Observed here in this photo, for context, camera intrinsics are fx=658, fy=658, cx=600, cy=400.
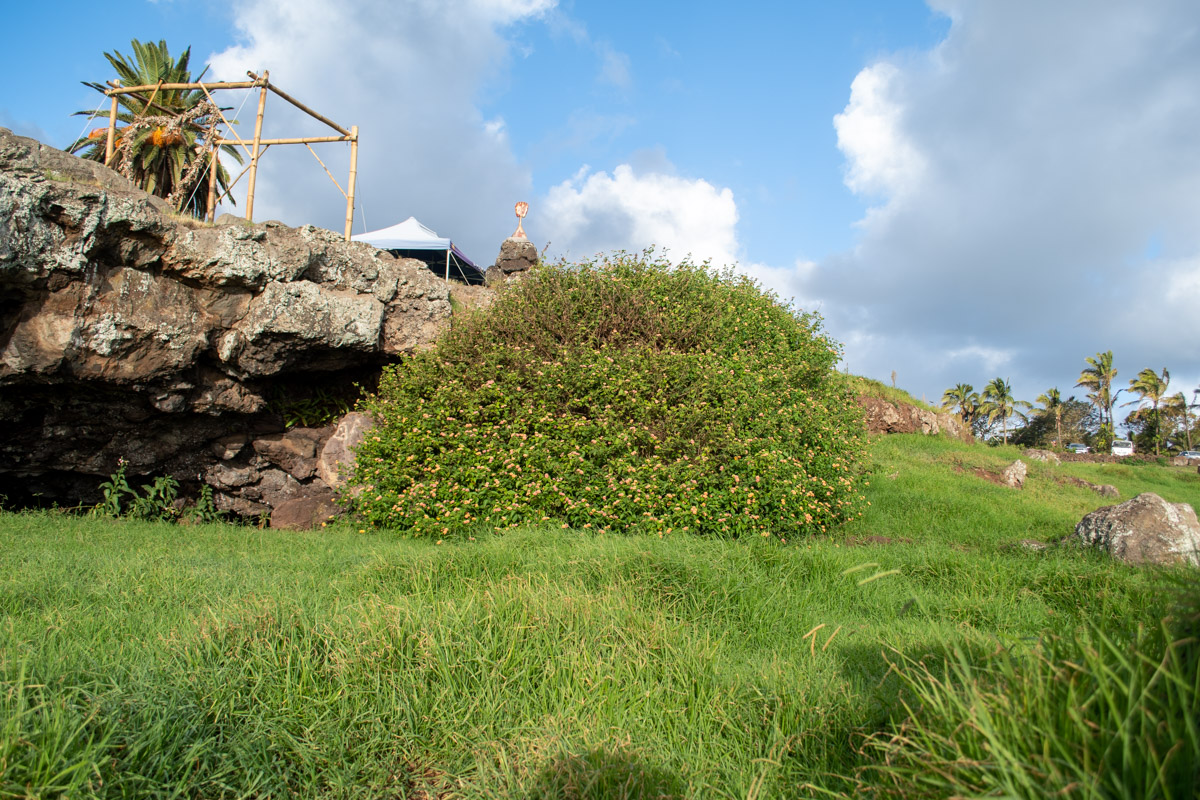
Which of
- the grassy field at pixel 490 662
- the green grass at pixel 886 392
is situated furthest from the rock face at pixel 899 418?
the grassy field at pixel 490 662

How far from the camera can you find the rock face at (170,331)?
7270 mm

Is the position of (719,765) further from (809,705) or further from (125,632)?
(125,632)

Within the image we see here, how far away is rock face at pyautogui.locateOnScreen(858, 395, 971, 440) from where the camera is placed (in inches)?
675

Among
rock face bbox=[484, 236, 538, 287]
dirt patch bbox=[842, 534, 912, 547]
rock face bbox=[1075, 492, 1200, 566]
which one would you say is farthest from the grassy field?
rock face bbox=[484, 236, 538, 287]

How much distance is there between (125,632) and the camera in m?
3.45

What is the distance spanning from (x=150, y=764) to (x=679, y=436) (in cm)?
528

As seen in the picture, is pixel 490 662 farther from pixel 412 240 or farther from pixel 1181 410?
pixel 1181 410

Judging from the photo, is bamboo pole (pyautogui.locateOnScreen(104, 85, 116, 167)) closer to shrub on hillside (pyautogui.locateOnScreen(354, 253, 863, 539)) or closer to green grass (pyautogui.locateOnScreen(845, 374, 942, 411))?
shrub on hillside (pyautogui.locateOnScreen(354, 253, 863, 539))

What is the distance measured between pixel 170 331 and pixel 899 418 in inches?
644

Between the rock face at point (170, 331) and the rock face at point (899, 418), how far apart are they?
39.7 ft

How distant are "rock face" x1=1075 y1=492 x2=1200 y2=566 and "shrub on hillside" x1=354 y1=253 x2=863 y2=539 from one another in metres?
2.41

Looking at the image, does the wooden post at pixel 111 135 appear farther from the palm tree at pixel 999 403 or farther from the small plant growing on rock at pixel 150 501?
the palm tree at pixel 999 403

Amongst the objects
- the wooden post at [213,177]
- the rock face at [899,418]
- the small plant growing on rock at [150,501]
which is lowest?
the small plant growing on rock at [150,501]

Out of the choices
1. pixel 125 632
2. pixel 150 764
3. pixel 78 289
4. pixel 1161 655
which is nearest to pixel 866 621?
pixel 1161 655
